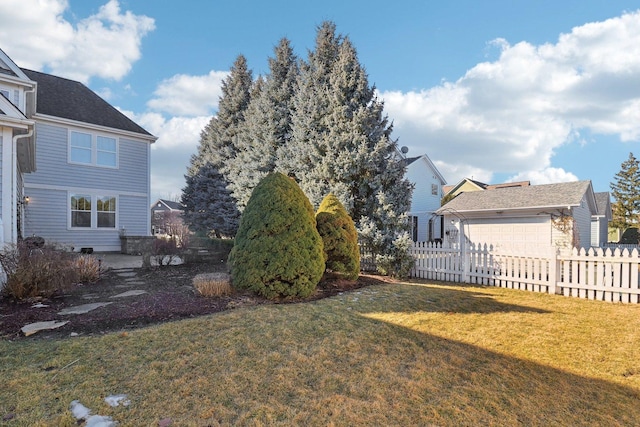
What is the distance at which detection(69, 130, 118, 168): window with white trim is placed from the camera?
14219 mm

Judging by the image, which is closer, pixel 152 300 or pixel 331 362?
pixel 331 362

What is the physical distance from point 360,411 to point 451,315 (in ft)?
11.9

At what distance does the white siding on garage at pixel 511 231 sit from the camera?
53.8 ft

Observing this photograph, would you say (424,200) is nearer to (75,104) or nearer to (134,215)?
(134,215)

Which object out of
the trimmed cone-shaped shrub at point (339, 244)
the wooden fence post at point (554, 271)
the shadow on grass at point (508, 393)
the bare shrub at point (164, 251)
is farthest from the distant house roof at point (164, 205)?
the shadow on grass at point (508, 393)

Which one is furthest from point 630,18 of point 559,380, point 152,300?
point 152,300

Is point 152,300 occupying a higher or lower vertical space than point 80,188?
lower

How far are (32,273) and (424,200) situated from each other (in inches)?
898

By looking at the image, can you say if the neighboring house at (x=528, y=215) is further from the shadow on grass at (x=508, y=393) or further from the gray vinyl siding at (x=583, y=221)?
the shadow on grass at (x=508, y=393)

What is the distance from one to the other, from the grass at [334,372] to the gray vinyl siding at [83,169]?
1258 centimetres

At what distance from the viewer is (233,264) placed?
6625mm

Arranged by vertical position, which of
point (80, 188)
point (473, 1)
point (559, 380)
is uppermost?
point (473, 1)

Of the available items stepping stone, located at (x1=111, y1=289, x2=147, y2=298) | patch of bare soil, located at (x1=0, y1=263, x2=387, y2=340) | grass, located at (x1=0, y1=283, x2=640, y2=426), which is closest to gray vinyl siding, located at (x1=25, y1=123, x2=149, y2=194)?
patch of bare soil, located at (x1=0, y1=263, x2=387, y2=340)

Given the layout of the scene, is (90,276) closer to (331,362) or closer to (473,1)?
(331,362)
